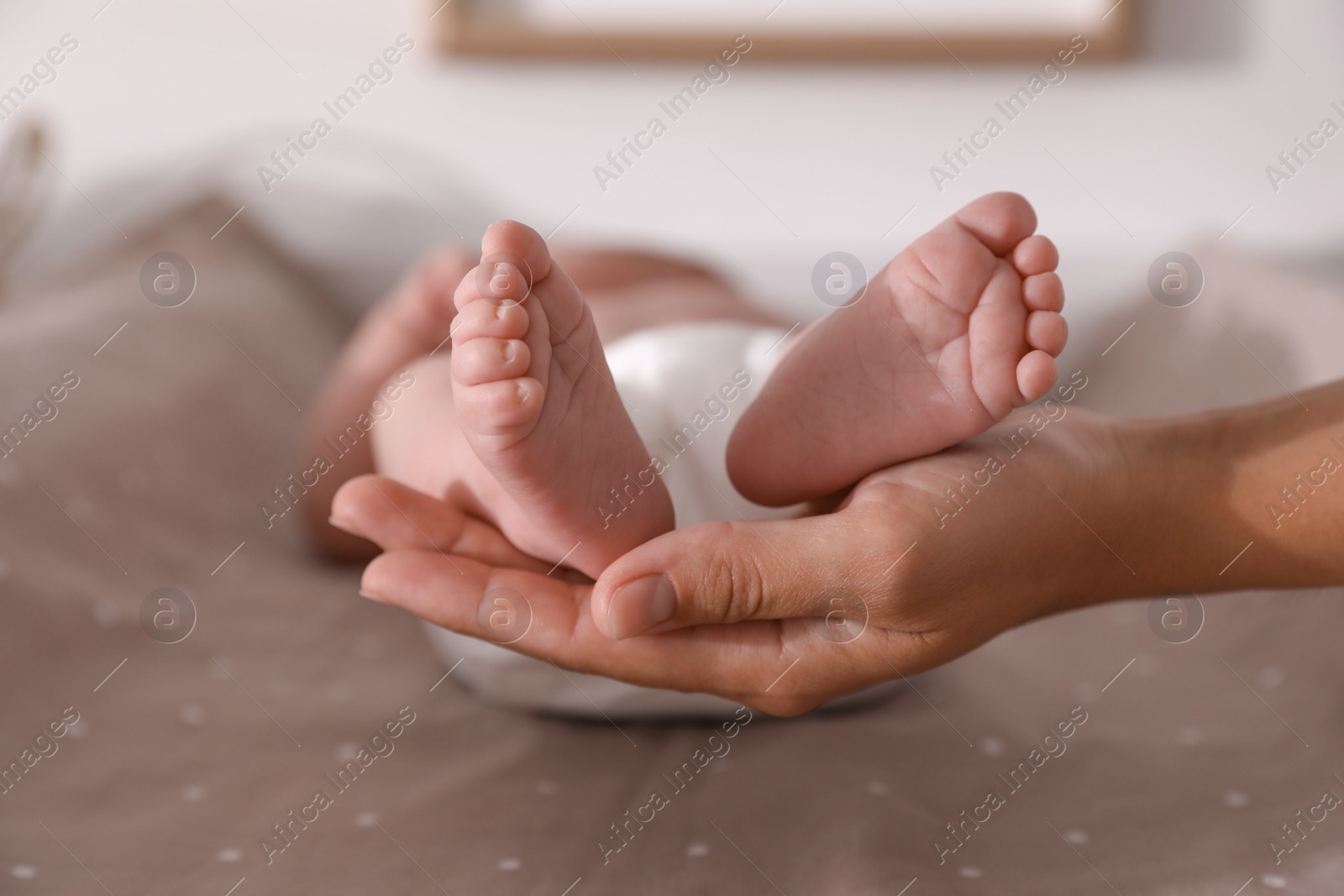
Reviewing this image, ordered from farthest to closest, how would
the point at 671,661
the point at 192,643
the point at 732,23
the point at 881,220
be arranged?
the point at 881,220 < the point at 732,23 < the point at 192,643 < the point at 671,661

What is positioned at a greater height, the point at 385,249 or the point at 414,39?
the point at 414,39

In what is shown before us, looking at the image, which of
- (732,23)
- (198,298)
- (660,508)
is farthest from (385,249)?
(660,508)

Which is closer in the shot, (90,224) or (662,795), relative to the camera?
(662,795)

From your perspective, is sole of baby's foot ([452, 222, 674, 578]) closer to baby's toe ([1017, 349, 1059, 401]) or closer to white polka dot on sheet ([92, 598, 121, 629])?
baby's toe ([1017, 349, 1059, 401])

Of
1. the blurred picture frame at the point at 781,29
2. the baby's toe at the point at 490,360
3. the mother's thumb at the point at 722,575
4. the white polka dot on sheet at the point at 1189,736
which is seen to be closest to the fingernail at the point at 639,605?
the mother's thumb at the point at 722,575

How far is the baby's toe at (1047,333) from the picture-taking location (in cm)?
53

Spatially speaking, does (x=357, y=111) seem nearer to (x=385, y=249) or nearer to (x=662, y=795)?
(x=385, y=249)

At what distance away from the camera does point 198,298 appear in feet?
4.09

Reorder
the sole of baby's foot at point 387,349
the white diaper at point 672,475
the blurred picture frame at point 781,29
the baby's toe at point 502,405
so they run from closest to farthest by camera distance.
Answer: the baby's toe at point 502,405
the white diaper at point 672,475
the sole of baby's foot at point 387,349
the blurred picture frame at point 781,29

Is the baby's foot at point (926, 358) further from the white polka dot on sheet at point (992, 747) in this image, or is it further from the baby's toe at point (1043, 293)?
the white polka dot on sheet at point (992, 747)

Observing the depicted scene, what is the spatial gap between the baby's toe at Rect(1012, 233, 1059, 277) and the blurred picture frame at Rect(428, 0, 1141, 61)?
1.14 metres

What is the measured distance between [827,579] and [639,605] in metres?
0.10

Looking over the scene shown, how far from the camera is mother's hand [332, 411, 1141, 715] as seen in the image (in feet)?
1.67

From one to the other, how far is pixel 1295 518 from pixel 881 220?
46.2 inches
